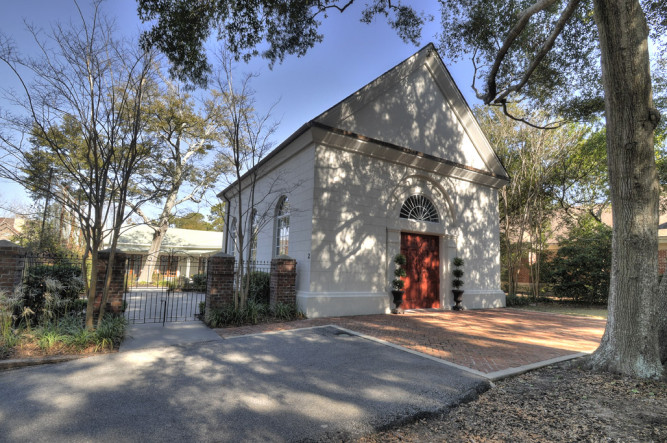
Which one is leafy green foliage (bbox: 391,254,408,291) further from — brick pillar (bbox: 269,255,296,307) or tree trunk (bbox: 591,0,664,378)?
tree trunk (bbox: 591,0,664,378)

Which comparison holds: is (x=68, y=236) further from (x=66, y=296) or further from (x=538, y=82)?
(x=538, y=82)

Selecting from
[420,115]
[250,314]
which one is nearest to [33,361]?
[250,314]

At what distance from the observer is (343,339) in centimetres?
644

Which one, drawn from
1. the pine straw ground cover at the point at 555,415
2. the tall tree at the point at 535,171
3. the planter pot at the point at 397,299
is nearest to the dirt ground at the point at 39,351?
the pine straw ground cover at the point at 555,415

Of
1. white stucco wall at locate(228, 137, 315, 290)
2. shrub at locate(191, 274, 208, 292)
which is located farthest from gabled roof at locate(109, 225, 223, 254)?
white stucco wall at locate(228, 137, 315, 290)

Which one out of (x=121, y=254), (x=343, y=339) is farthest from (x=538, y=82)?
(x=121, y=254)

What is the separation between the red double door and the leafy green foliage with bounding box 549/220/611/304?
939 centimetres

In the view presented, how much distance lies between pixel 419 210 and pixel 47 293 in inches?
387

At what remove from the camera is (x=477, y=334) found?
24.5 feet

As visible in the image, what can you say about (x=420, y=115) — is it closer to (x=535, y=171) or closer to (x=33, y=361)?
(x=535, y=171)

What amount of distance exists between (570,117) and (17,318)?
1475cm

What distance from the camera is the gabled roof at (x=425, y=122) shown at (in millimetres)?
10023

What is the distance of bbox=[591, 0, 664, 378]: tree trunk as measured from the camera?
189 inches

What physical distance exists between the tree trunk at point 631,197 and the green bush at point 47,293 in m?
9.07
